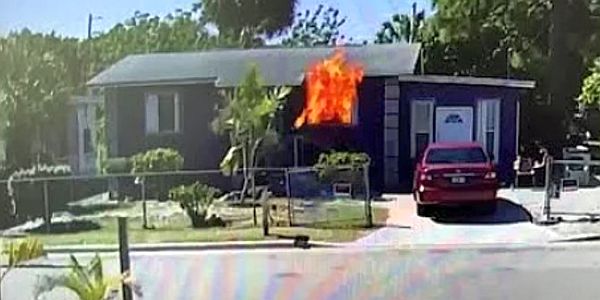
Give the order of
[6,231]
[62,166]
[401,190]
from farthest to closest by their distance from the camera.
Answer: [401,190] < [62,166] < [6,231]

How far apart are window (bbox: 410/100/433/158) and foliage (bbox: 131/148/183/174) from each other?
2.98 ft

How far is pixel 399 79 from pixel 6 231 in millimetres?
1849

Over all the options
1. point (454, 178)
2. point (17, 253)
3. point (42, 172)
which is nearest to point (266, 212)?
point (454, 178)

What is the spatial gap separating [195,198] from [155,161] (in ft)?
0.65

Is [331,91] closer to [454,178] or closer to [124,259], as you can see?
[454,178]

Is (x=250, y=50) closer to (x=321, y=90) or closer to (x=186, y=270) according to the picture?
(x=321, y=90)

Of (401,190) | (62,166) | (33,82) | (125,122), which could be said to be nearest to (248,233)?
(401,190)

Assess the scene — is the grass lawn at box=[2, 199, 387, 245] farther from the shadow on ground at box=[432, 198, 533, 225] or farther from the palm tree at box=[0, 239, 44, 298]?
the palm tree at box=[0, 239, 44, 298]

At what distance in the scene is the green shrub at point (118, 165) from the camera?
3.35 metres

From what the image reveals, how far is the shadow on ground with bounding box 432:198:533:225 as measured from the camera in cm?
399

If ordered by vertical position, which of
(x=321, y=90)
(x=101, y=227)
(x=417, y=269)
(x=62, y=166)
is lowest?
(x=417, y=269)

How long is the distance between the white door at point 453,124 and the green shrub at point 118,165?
1.20 metres

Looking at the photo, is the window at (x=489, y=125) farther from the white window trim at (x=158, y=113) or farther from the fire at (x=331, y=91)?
the white window trim at (x=158, y=113)

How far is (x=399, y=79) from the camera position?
12.3 ft
